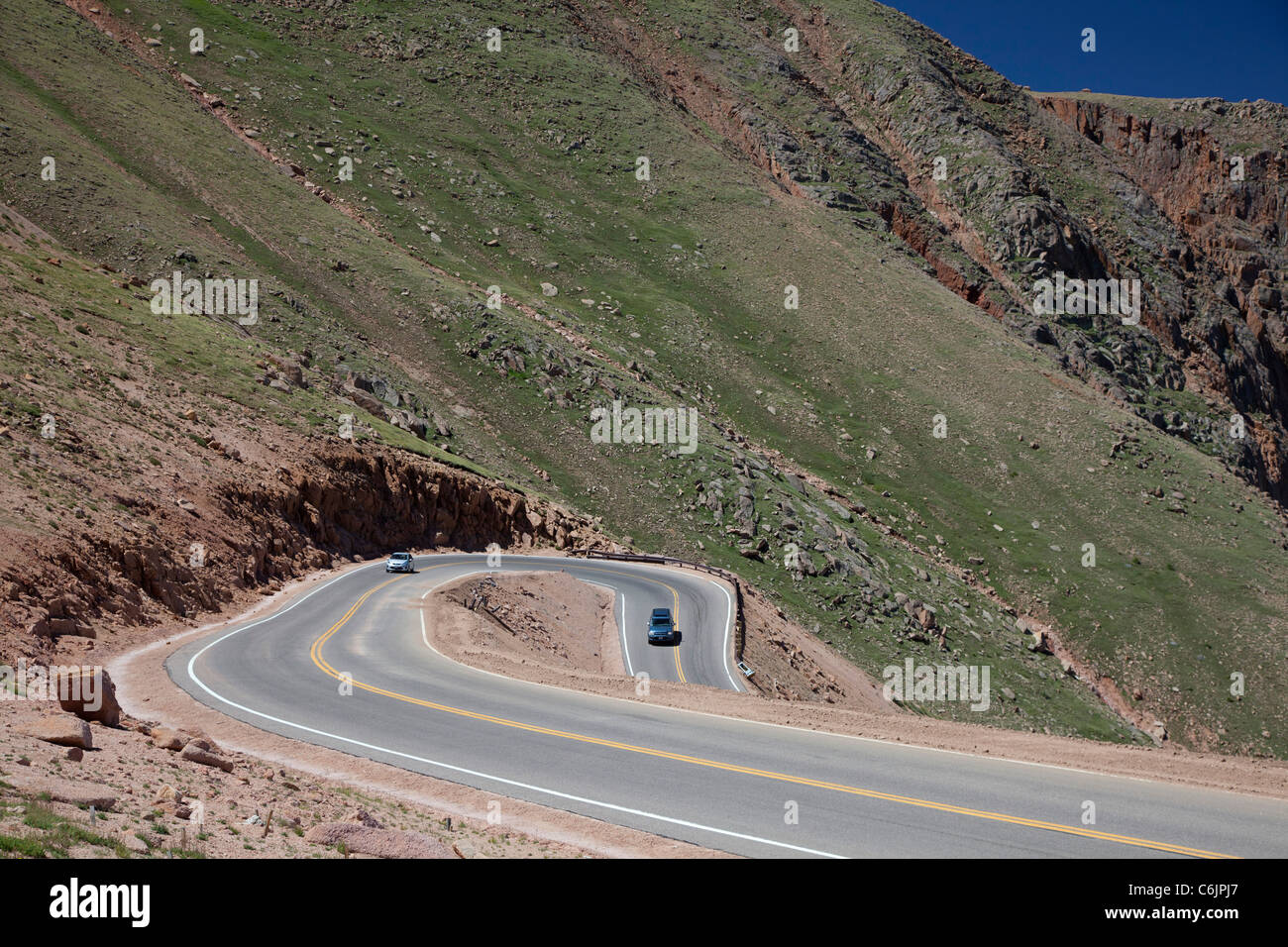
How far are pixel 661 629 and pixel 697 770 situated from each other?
17.2 metres

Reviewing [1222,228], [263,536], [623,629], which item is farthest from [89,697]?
[1222,228]

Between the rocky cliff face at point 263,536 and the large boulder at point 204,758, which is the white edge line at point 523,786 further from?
the rocky cliff face at point 263,536

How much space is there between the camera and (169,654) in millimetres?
21094

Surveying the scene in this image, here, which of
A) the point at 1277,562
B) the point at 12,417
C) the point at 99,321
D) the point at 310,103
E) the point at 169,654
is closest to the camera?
the point at 169,654

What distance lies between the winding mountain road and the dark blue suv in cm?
1010

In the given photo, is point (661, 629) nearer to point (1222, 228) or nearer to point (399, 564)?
point (399, 564)

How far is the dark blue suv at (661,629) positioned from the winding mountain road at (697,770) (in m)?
10.1

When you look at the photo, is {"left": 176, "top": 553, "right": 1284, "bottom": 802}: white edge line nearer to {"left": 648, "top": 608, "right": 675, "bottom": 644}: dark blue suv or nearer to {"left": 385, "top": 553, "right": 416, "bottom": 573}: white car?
{"left": 648, "top": 608, "right": 675, "bottom": 644}: dark blue suv

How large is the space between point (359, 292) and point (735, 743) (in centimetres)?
5147

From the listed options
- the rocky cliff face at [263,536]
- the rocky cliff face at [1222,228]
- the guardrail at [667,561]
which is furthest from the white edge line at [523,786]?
the rocky cliff face at [1222,228]

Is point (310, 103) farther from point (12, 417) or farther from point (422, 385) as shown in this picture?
point (12, 417)

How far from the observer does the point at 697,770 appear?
13.7 metres

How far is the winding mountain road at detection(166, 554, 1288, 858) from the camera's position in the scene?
11.0m

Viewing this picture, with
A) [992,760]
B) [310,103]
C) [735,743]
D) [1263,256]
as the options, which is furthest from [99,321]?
[1263,256]
